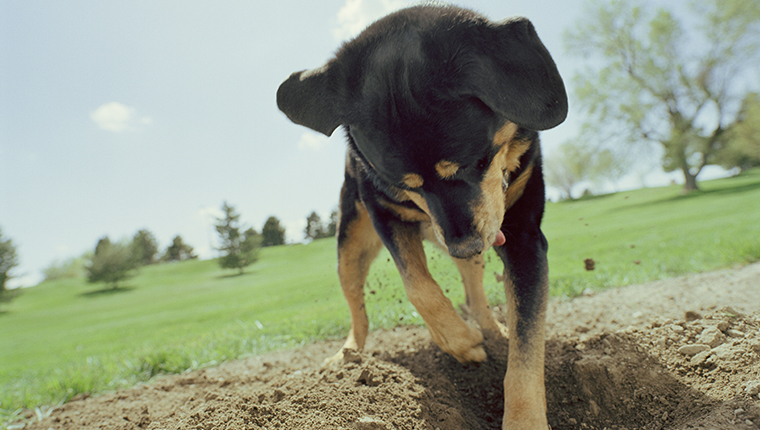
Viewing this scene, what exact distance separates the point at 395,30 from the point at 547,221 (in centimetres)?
1973

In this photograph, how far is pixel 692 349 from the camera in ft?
6.92

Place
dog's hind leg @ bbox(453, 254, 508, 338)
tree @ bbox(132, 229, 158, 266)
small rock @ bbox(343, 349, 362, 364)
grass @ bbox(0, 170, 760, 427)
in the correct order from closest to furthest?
small rock @ bbox(343, 349, 362, 364)
dog's hind leg @ bbox(453, 254, 508, 338)
grass @ bbox(0, 170, 760, 427)
tree @ bbox(132, 229, 158, 266)

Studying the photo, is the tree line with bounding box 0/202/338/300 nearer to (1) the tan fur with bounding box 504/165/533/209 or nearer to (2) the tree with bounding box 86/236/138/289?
(2) the tree with bounding box 86/236/138/289

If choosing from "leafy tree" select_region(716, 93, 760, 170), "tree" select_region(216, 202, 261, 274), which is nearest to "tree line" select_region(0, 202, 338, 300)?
"tree" select_region(216, 202, 261, 274)

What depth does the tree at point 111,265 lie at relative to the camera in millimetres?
30297

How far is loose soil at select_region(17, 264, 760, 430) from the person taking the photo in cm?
178

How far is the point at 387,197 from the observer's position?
2.48m

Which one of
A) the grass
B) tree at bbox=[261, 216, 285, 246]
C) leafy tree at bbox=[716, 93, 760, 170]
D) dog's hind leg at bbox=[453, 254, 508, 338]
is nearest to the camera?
dog's hind leg at bbox=[453, 254, 508, 338]

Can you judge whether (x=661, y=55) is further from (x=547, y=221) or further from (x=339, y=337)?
(x=339, y=337)

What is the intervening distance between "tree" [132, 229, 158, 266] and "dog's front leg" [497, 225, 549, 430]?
123ft

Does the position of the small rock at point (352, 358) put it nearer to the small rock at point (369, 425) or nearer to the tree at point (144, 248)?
the small rock at point (369, 425)

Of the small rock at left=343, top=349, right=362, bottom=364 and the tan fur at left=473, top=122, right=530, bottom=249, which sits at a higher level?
the tan fur at left=473, top=122, right=530, bottom=249

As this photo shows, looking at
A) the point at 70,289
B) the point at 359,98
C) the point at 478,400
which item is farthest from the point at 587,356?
the point at 70,289

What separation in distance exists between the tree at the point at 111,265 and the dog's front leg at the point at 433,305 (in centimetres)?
3496
